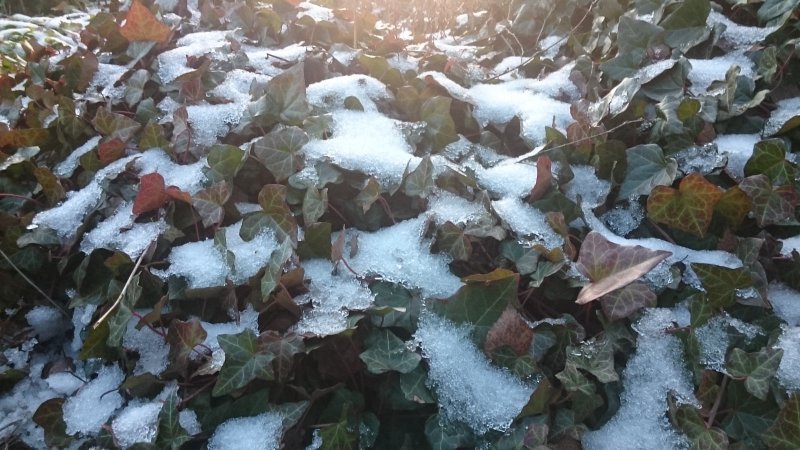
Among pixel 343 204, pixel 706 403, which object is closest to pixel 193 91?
pixel 343 204

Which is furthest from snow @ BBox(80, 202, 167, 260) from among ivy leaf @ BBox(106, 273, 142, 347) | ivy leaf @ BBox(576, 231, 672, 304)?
ivy leaf @ BBox(576, 231, 672, 304)

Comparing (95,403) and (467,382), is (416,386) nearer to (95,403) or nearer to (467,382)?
(467,382)

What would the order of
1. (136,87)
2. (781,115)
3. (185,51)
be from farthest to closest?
(185,51)
(136,87)
(781,115)

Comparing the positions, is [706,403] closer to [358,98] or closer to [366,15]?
[358,98]

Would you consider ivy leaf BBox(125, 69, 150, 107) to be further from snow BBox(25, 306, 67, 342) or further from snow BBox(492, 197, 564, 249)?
snow BBox(492, 197, 564, 249)

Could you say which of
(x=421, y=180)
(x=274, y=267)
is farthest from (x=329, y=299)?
(x=421, y=180)

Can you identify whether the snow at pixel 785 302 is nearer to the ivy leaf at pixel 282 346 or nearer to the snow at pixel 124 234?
the ivy leaf at pixel 282 346

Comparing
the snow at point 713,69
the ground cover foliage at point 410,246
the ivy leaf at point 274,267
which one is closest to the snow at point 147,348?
the ground cover foliage at point 410,246
